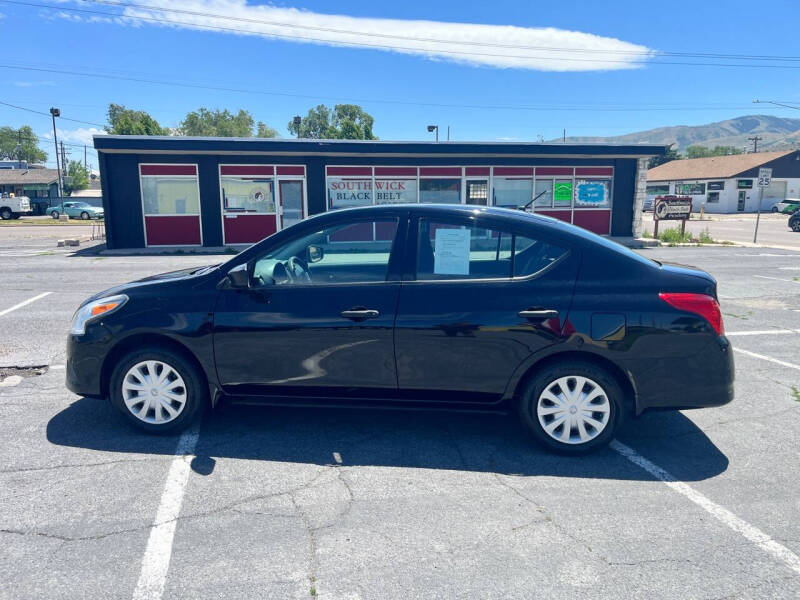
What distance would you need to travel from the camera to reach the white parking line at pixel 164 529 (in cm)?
260

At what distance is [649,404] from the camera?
3.90 m

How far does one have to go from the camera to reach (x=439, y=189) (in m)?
21.8

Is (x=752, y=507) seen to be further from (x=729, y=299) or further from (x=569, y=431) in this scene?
(x=729, y=299)

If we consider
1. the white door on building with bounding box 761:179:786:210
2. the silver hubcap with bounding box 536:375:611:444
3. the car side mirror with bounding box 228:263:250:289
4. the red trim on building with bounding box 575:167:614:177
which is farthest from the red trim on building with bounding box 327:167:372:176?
the white door on building with bounding box 761:179:786:210

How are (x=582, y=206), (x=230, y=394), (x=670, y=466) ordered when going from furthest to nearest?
(x=582, y=206), (x=230, y=394), (x=670, y=466)

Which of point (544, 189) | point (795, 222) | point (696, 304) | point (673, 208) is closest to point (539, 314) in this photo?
point (696, 304)

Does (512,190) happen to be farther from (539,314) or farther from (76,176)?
(76,176)

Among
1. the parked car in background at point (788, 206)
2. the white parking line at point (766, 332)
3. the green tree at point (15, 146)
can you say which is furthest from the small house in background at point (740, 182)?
the green tree at point (15, 146)

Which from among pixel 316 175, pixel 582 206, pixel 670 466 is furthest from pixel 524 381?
pixel 582 206

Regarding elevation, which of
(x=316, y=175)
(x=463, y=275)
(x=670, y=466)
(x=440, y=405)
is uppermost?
(x=316, y=175)

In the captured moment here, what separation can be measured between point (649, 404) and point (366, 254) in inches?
86.4

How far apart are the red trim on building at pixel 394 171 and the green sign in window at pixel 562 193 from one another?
219 inches

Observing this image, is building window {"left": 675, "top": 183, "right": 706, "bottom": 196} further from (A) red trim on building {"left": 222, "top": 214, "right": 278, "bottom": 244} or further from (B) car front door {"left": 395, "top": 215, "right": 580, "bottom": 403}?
(B) car front door {"left": 395, "top": 215, "right": 580, "bottom": 403}

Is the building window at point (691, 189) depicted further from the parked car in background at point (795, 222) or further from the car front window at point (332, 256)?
the car front window at point (332, 256)
